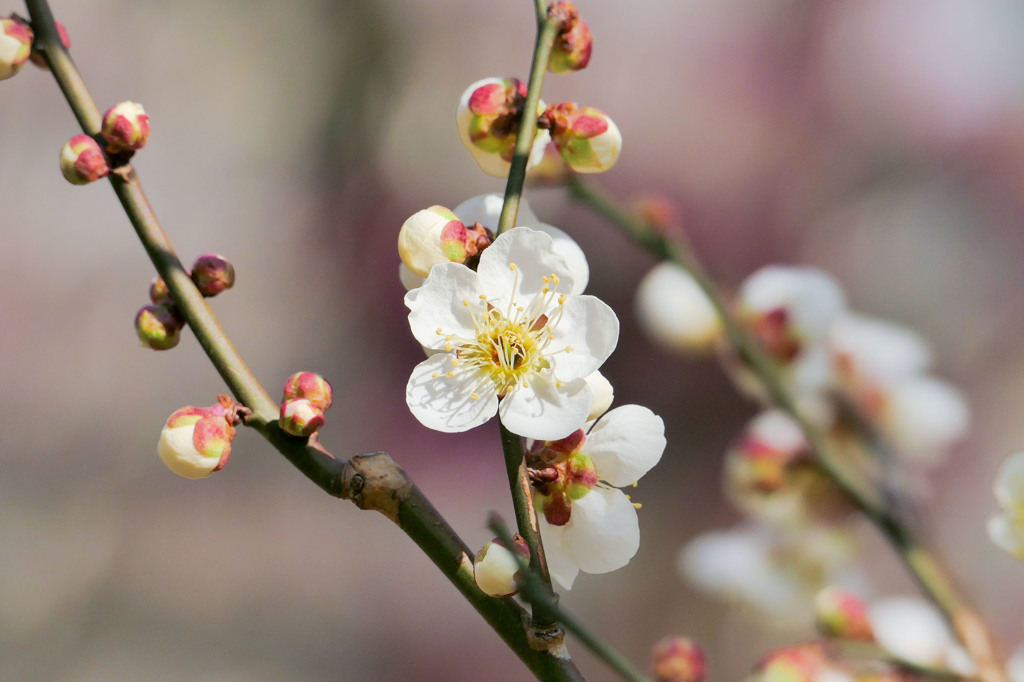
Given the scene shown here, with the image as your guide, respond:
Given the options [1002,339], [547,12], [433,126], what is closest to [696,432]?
[1002,339]

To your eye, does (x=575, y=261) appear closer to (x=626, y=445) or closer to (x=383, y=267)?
(x=626, y=445)

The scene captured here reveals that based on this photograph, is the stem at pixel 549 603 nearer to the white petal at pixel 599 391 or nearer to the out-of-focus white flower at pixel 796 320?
the white petal at pixel 599 391

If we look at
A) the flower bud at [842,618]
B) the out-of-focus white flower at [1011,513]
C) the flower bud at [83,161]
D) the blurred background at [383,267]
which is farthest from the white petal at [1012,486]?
the blurred background at [383,267]

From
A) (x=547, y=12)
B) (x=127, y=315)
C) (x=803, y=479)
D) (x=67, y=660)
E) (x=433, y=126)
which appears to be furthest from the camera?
(x=433, y=126)

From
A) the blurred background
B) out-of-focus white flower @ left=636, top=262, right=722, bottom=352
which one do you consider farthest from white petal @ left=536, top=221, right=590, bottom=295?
the blurred background

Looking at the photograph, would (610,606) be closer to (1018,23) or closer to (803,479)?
(803,479)

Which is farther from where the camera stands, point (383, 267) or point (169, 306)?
point (383, 267)

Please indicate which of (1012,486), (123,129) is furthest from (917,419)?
(123,129)
